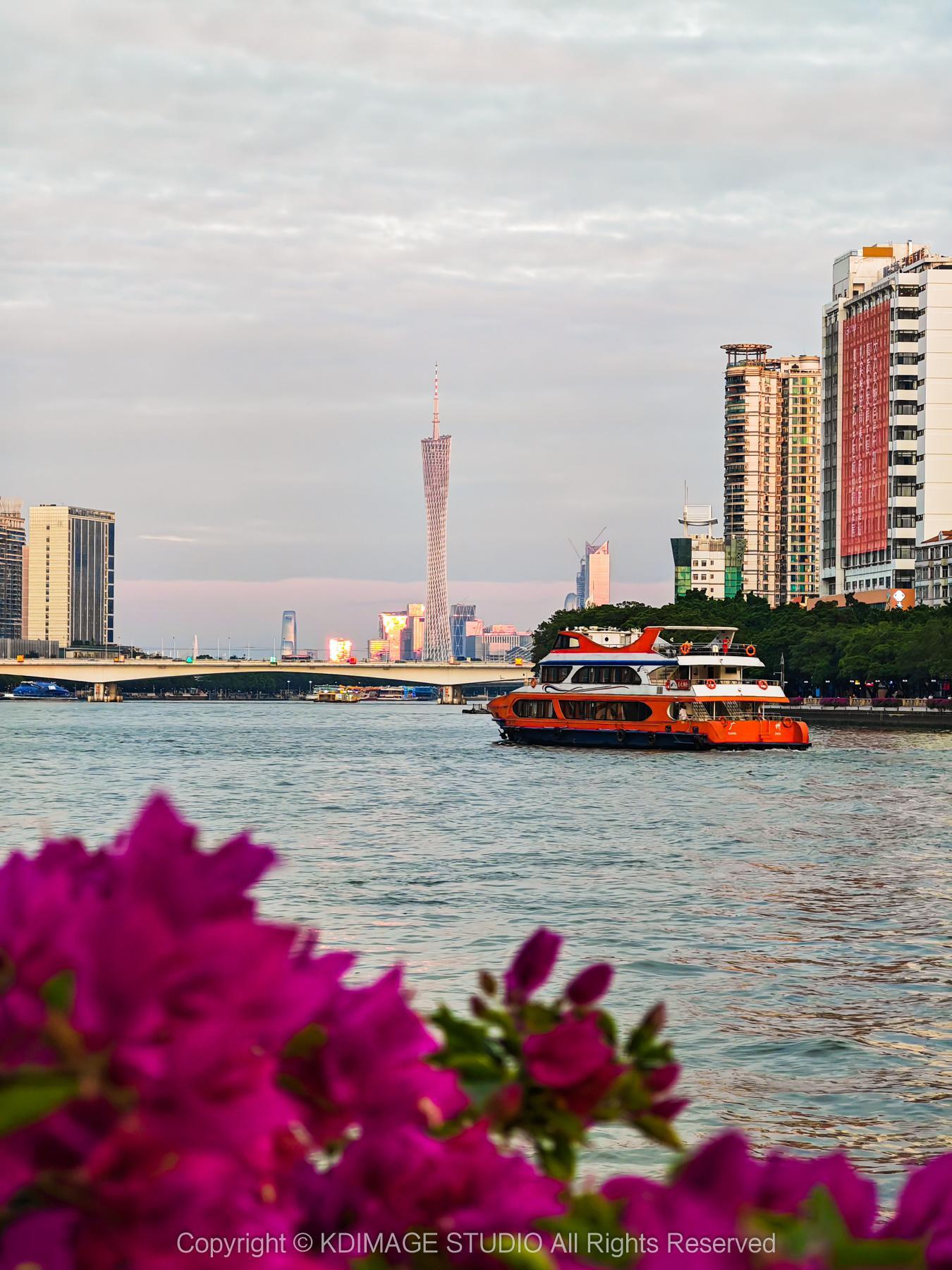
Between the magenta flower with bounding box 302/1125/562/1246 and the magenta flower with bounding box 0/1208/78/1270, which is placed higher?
the magenta flower with bounding box 0/1208/78/1270

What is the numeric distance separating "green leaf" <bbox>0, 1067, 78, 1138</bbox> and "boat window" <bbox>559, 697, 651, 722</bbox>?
66528 millimetres

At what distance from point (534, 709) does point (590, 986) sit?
232 ft

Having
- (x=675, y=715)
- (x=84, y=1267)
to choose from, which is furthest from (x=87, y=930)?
(x=675, y=715)

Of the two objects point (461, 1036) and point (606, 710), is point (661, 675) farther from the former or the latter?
point (461, 1036)

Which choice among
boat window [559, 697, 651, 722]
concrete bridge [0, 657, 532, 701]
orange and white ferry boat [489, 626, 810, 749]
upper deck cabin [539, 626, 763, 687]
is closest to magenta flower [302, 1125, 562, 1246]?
orange and white ferry boat [489, 626, 810, 749]

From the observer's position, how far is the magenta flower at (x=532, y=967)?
2385 mm

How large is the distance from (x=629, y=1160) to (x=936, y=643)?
9041cm

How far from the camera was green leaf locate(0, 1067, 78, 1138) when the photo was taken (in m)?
1.48

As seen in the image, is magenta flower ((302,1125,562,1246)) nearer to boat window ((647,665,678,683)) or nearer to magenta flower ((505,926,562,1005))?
magenta flower ((505,926,562,1005))

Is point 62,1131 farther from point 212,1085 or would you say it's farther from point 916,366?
point 916,366

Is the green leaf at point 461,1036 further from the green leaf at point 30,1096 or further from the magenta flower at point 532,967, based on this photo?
the green leaf at point 30,1096

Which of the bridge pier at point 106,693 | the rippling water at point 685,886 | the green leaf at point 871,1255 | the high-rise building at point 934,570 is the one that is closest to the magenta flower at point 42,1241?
the green leaf at point 871,1255

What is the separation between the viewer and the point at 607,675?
6862 cm

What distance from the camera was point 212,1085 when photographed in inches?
63.1
